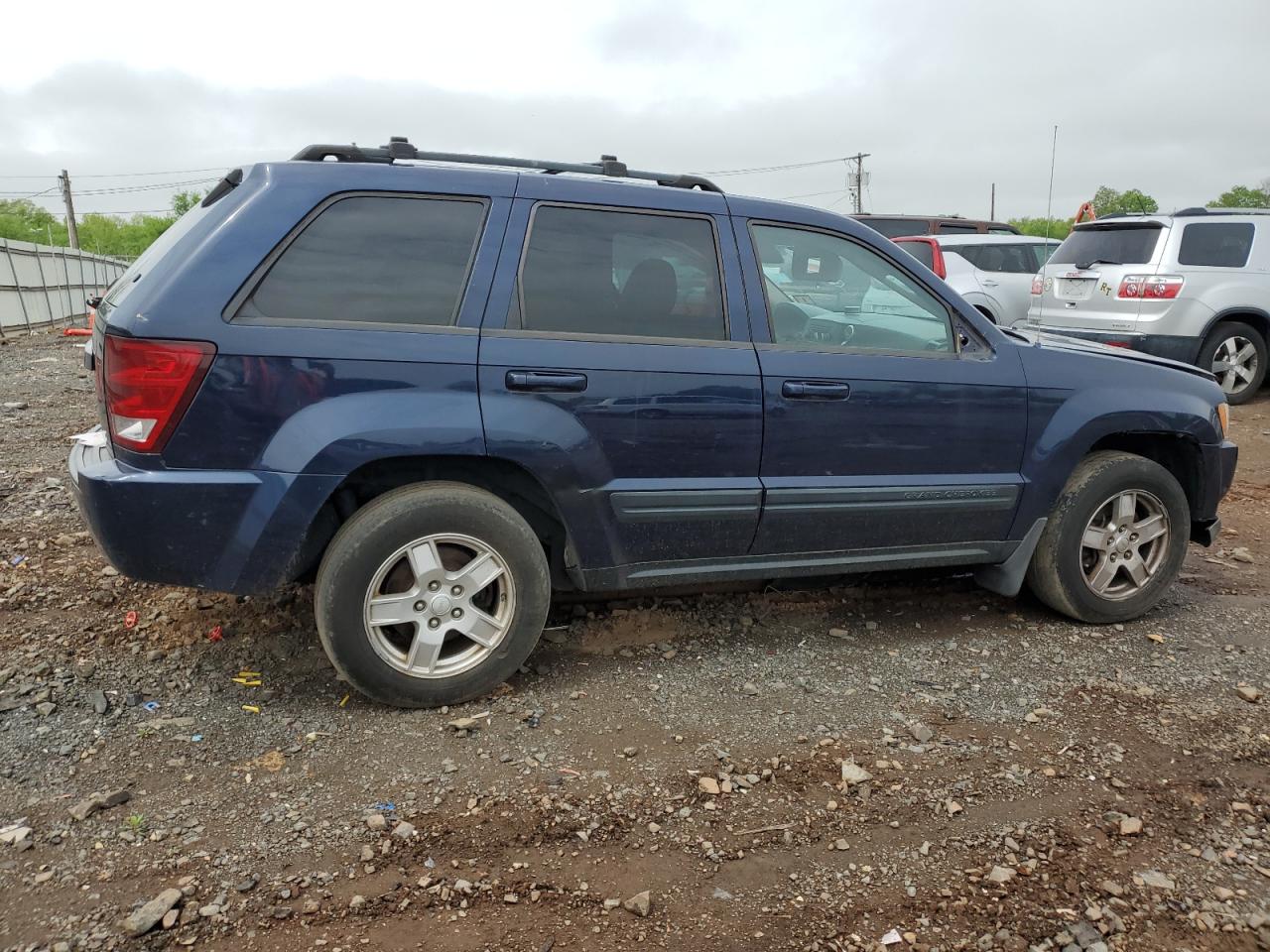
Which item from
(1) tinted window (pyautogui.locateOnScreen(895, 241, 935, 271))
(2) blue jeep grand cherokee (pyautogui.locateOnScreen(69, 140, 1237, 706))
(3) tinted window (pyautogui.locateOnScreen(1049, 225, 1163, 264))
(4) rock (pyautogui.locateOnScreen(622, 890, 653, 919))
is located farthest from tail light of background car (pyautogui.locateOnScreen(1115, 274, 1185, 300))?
(4) rock (pyautogui.locateOnScreen(622, 890, 653, 919))

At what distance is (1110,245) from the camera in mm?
9508

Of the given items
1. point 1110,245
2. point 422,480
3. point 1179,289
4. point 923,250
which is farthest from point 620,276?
point 923,250

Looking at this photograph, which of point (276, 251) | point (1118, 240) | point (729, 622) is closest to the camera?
point (276, 251)

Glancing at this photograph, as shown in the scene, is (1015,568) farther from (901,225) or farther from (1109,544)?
(901,225)

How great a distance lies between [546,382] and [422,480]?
567 millimetres

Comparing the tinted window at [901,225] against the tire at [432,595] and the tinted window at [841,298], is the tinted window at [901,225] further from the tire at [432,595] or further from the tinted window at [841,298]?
the tire at [432,595]

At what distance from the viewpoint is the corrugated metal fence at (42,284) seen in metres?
20.5

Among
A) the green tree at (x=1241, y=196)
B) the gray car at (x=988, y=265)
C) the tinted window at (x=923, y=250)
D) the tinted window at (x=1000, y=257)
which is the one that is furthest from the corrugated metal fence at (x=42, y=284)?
the green tree at (x=1241, y=196)

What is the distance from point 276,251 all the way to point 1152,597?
4.00m

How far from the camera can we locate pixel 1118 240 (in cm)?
948

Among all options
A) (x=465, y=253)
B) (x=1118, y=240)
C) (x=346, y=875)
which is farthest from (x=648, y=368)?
(x=1118, y=240)

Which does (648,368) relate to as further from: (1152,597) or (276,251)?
(1152,597)

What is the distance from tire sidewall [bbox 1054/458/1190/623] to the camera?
13.7 ft

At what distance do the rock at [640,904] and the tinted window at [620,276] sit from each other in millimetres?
1851
